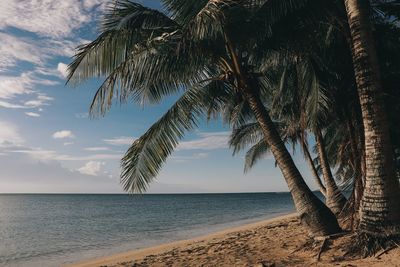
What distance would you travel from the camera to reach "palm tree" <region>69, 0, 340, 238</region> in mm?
7074

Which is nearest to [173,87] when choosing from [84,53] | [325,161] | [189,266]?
[84,53]

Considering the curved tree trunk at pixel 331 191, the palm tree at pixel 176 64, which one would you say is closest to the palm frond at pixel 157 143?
the palm tree at pixel 176 64

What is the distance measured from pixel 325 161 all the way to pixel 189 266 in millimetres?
6951

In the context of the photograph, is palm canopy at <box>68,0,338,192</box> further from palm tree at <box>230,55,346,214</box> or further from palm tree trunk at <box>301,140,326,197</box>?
palm tree trunk at <box>301,140,326,197</box>

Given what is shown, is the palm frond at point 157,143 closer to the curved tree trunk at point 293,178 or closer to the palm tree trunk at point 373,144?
the curved tree trunk at point 293,178

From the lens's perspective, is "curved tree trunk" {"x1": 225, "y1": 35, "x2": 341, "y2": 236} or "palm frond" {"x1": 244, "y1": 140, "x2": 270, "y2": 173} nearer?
"curved tree trunk" {"x1": 225, "y1": 35, "x2": 341, "y2": 236}

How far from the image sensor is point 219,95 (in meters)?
10.0

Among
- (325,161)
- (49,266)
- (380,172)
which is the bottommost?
(49,266)

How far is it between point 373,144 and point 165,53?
406cm

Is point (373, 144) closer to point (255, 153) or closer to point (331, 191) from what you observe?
point (331, 191)

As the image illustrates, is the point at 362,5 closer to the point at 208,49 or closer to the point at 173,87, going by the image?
the point at 208,49

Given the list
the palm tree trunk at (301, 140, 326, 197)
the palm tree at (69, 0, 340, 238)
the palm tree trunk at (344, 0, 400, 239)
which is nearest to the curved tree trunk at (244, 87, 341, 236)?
the palm tree at (69, 0, 340, 238)

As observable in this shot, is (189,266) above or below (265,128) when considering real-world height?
below

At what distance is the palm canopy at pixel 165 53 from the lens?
6.99 meters
